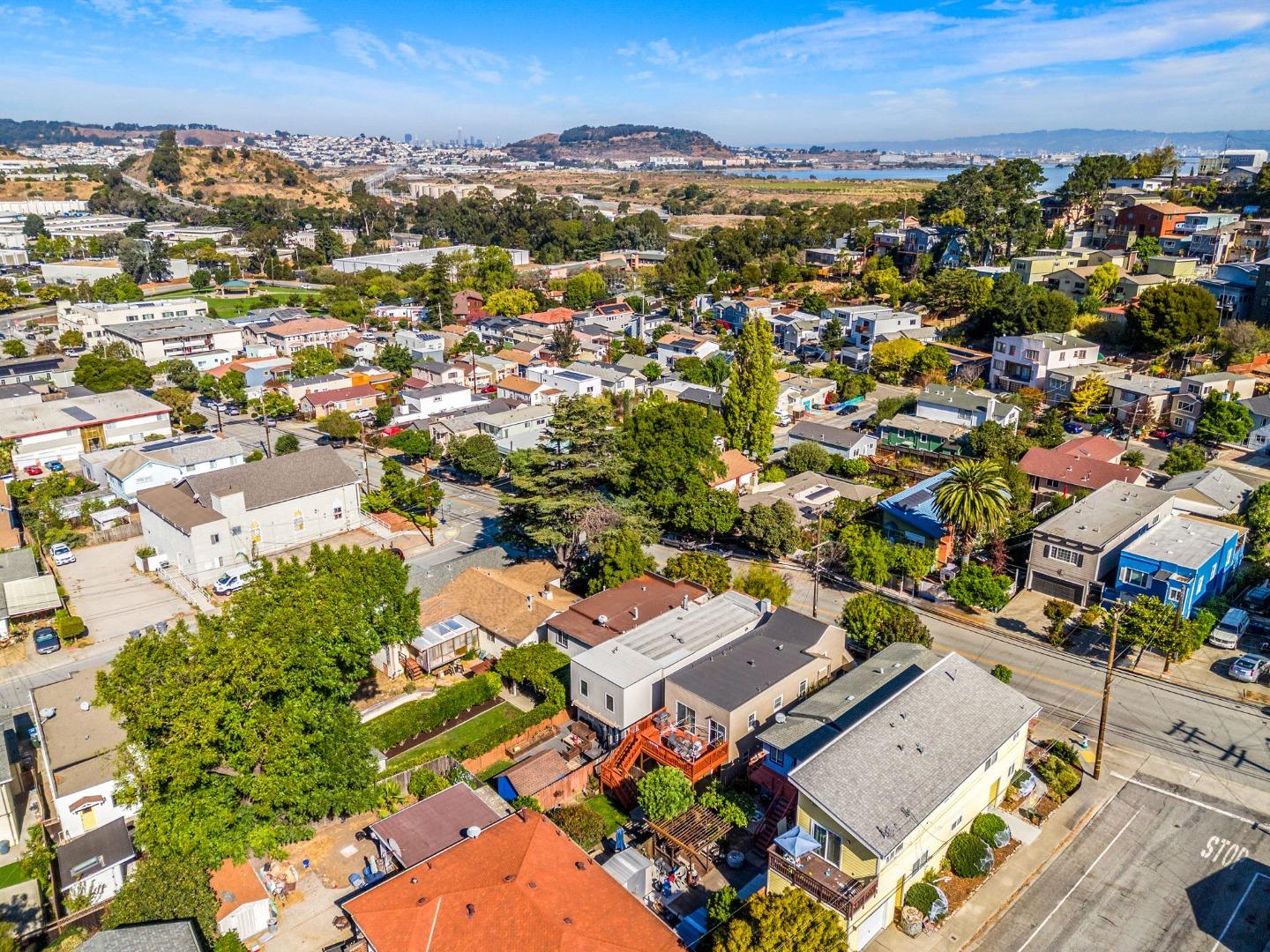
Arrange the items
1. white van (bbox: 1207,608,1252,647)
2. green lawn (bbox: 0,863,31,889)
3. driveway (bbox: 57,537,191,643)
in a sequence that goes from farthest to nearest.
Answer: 1. driveway (bbox: 57,537,191,643)
2. white van (bbox: 1207,608,1252,647)
3. green lawn (bbox: 0,863,31,889)

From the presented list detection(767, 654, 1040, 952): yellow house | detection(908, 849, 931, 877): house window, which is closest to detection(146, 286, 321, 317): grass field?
detection(767, 654, 1040, 952): yellow house

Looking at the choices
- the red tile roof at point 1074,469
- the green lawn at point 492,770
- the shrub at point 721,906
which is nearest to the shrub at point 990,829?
the shrub at point 721,906

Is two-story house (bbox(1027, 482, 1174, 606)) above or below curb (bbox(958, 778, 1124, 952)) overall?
above

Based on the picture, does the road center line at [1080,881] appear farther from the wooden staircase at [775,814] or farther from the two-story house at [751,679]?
the two-story house at [751,679]

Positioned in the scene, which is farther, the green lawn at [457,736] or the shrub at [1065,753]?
the green lawn at [457,736]

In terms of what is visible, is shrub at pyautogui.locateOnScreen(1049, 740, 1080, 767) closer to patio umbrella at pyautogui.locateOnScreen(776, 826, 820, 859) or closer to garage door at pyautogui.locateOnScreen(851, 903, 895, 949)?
garage door at pyautogui.locateOnScreen(851, 903, 895, 949)

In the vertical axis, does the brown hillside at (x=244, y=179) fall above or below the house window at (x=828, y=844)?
above

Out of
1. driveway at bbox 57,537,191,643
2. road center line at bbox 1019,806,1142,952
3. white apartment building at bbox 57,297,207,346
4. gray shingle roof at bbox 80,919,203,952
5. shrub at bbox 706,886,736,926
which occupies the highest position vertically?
white apartment building at bbox 57,297,207,346

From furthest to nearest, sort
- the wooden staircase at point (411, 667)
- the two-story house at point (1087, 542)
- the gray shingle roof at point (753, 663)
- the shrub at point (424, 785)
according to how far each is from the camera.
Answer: the two-story house at point (1087, 542)
the wooden staircase at point (411, 667)
the gray shingle roof at point (753, 663)
the shrub at point (424, 785)
